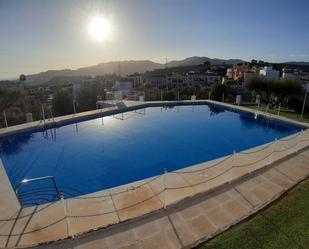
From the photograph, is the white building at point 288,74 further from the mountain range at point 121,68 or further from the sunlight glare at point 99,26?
the mountain range at point 121,68

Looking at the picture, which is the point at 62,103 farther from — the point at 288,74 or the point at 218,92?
the point at 288,74

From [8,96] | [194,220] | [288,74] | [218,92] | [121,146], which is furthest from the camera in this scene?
[288,74]

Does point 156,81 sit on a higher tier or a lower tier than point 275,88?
lower

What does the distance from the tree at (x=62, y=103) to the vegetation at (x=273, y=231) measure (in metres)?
20.5

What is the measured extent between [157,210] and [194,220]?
84cm

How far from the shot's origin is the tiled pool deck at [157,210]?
4.22 m

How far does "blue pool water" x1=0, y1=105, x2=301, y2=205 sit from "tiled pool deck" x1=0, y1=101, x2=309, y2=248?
6.56ft

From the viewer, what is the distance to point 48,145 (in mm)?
10992

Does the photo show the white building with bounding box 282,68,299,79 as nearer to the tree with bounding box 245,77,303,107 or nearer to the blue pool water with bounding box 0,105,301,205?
the tree with bounding box 245,77,303,107

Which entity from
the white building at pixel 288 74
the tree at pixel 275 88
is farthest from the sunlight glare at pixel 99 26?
the white building at pixel 288 74

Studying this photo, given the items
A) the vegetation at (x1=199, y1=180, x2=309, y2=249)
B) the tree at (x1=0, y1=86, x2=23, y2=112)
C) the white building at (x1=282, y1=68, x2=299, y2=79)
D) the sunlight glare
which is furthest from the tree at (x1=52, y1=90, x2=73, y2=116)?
the vegetation at (x1=199, y1=180, x2=309, y2=249)

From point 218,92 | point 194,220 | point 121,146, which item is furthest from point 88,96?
point 194,220

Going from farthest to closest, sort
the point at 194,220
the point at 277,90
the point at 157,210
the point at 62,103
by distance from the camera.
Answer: the point at 62,103, the point at 277,90, the point at 157,210, the point at 194,220

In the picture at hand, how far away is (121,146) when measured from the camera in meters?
10.9
